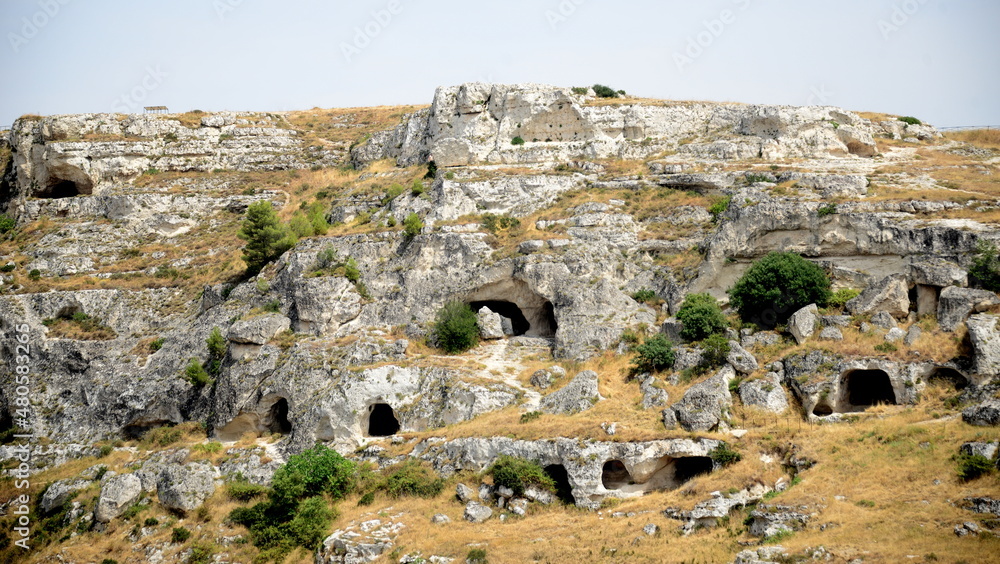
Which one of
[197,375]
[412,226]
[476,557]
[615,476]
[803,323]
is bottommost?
[476,557]

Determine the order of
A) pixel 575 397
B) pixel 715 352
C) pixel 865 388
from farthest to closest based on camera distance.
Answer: pixel 715 352 < pixel 575 397 < pixel 865 388

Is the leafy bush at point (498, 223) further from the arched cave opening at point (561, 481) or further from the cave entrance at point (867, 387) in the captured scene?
the cave entrance at point (867, 387)

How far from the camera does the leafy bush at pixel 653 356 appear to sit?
31844 mm

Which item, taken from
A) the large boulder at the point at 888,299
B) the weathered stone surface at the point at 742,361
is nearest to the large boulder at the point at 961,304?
the large boulder at the point at 888,299

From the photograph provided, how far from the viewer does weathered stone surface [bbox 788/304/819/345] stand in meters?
30.8

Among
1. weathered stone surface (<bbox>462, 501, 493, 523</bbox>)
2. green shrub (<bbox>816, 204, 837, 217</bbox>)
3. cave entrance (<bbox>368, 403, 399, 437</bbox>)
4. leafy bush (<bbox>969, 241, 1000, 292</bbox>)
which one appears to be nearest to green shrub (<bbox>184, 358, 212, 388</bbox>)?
cave entrance (<bbox>368, 403, 399, 437</bbox>)

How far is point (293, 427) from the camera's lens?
110 feet

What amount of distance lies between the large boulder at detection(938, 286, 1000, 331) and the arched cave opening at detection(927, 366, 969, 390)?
195 centimetres

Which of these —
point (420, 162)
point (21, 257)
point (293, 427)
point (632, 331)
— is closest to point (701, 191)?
point (632, 331)

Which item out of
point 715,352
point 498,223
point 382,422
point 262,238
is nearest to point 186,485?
point 382,422

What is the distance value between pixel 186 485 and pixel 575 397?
53.6ft

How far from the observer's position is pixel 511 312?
1661 inches

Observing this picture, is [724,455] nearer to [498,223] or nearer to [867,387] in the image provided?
[867,387]

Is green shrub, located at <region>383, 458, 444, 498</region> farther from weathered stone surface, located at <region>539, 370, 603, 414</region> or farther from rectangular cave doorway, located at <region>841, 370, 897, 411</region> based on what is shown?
rectangular cave doorway, located at <region>841, 370, 897, 411</region>
